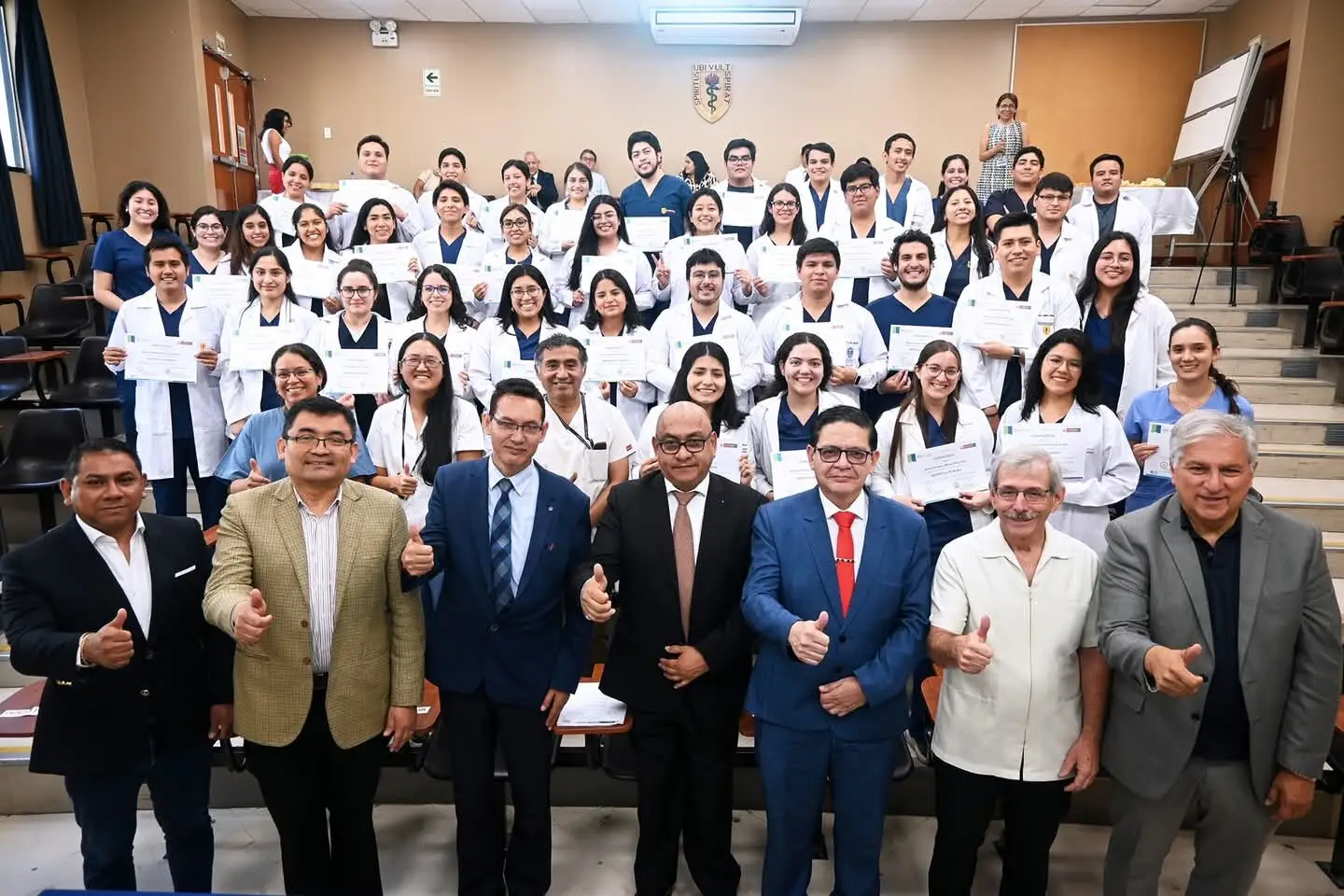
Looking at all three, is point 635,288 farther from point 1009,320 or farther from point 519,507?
point 519,507

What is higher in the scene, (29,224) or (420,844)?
(29,224)

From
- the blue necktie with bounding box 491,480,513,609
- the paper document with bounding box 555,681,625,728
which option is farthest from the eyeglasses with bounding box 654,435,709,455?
the paper document with bounding box 555,681,625,728

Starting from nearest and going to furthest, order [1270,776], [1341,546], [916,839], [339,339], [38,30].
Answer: [1270,776] → [916,839] → [339,339] → [1341,546] → [38,30]

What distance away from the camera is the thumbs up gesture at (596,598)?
2.11 meters

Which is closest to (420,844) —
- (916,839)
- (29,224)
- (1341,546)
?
(916,839)

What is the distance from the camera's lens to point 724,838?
246 cm

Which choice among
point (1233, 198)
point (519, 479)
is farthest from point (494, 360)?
point (1233, 198)

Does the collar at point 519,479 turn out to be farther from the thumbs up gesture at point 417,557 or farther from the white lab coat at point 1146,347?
the white lab coat at point 1146,347

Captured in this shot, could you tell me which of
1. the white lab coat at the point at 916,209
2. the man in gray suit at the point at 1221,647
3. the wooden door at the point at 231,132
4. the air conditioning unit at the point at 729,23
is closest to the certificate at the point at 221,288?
the white lab coat at the point at 916,209

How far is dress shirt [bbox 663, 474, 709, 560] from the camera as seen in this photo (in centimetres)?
234

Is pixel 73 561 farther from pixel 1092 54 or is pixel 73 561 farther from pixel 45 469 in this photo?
pixel 1092 54

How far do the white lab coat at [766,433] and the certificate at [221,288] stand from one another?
2.74 meters

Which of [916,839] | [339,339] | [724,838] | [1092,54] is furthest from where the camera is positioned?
[1092,54]

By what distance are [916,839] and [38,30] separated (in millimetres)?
9445
